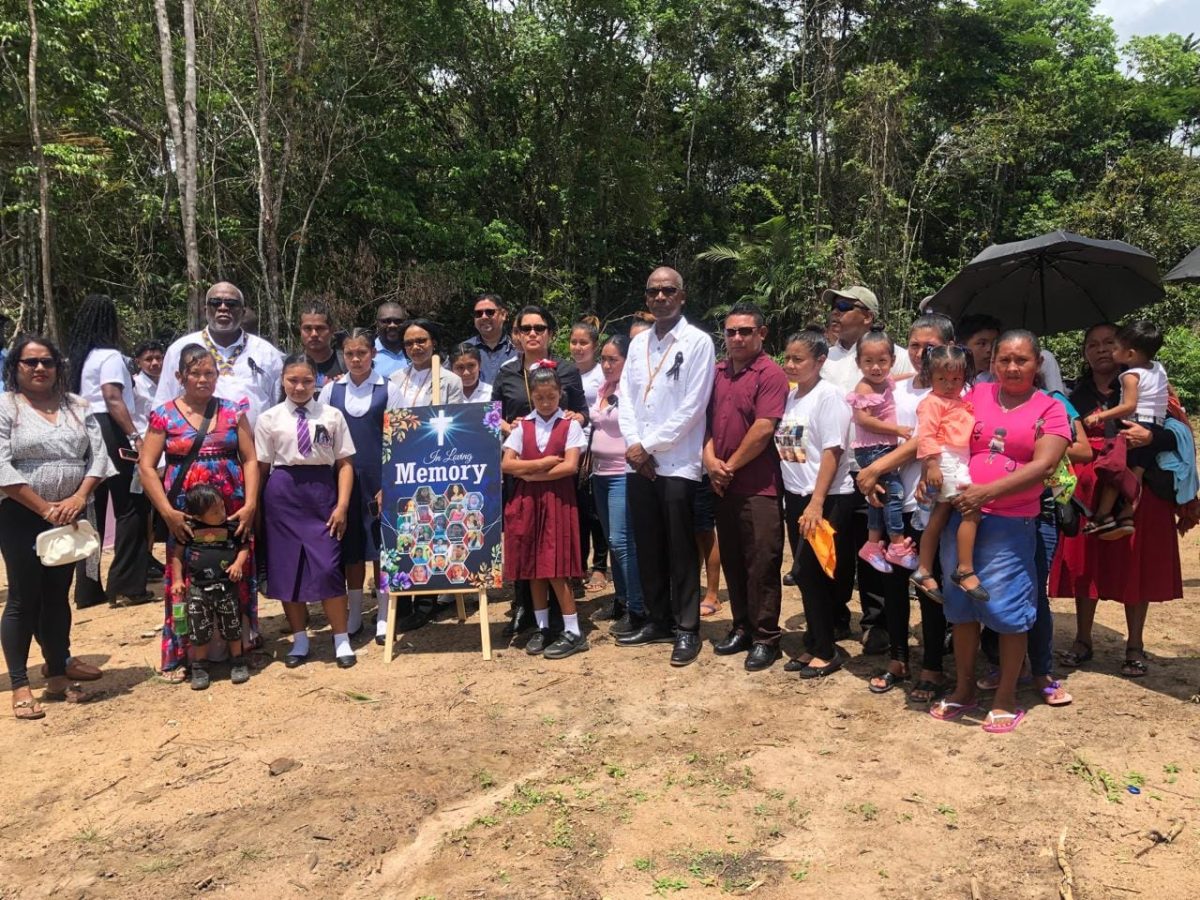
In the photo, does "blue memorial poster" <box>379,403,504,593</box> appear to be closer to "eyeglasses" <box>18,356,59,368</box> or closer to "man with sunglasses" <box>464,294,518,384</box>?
"man with sunglasses" <box>464,294,518,384</box>

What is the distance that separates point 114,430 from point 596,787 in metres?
4.90

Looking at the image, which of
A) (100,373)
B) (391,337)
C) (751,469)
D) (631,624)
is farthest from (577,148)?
(751,469)

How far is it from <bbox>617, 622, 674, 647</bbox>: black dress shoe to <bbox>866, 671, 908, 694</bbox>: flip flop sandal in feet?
4.21

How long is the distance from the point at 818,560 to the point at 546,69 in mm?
14291

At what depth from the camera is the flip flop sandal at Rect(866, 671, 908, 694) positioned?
4281 mm

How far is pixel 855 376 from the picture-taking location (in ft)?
16.4

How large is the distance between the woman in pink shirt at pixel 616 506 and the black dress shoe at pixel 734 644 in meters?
0.62

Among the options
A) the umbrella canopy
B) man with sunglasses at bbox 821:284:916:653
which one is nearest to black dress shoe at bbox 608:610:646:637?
man with sunglasses at bbox 821:284:916:653

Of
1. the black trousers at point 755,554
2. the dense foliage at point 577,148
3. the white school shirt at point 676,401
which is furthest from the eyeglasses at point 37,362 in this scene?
the dense foliage at point 577,148

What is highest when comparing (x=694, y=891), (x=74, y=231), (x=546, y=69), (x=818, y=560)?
(x=546, y=69)

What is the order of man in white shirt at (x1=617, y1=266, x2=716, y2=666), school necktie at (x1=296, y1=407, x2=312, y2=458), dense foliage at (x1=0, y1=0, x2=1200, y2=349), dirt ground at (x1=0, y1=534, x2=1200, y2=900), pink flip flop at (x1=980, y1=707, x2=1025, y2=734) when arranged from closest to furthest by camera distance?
dirt ground at (x1=0, y1=534, x2=1200, y2=900), pink flip flop at (x1=980, y1=707, x2=1025, y2=734), man in white shirt at (x1=617, y1=266, x2=716, y2=666), school necktie at (x1=296, y1=407, x2=312, y2=458), dense foliage at (x1=0, y1=0, x2=1200, y2=349)

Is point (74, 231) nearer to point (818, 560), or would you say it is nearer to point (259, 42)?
point (259, 42)

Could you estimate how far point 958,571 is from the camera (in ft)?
12.1

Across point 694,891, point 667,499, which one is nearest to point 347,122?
point 667,499
